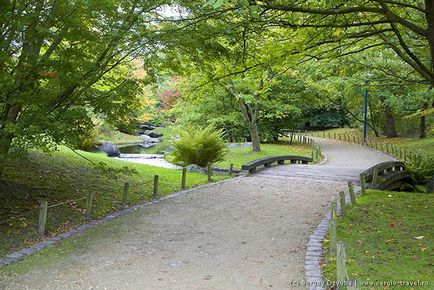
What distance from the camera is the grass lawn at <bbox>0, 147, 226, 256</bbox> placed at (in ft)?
24.3

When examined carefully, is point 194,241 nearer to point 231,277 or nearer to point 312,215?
point 231,277

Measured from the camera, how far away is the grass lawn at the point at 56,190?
7397 millimetres

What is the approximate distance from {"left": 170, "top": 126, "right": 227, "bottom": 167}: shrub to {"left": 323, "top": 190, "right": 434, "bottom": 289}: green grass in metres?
7.22

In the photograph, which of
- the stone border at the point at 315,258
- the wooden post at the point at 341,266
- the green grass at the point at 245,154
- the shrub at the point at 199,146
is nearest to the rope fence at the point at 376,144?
the green grass at the point at 245,154

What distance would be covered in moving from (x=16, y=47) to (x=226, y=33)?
→ 3.76 m

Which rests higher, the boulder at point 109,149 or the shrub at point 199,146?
the shrub at point 199,146

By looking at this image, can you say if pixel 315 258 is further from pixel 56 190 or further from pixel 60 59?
pixel 56 190

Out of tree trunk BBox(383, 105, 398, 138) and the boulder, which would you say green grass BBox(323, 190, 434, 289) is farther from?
tree trunk BBox(383, 105, 398, 138)

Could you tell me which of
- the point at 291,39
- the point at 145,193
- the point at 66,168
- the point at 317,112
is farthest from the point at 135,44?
the point at 317,112

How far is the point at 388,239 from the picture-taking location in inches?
278

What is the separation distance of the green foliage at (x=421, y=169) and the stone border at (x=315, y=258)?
31.8 ft

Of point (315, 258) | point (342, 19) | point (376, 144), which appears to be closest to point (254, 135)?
point (376, 144)

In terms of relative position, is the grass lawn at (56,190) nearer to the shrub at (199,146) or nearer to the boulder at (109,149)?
the shrub at (199,146)

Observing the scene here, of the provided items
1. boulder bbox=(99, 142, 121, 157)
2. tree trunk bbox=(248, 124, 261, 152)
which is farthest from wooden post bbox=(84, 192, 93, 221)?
boulder bbox=(99, 142, 121, 157)
